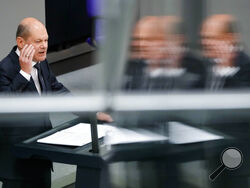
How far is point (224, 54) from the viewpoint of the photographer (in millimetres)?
824

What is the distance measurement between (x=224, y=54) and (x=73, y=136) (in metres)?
1.10

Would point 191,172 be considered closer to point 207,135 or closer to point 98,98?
point 207,135

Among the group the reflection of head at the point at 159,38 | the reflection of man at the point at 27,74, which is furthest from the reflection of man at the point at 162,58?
the reflection of man at the point at 27,74

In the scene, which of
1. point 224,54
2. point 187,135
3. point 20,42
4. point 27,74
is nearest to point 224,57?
point 224,54

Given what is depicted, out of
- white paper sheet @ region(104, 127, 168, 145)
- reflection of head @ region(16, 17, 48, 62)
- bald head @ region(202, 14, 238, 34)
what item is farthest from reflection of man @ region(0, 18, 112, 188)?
bald head @ region(202, 14, 238, 34)

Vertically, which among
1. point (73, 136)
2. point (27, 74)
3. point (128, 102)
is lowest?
point (73, 136)

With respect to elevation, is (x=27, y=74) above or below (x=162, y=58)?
below

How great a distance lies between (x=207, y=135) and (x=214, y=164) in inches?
1.7

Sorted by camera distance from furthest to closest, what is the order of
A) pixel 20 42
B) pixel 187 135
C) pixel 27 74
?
1. pixel 20 42
2. pixel 27 74
3. pixel 187 135

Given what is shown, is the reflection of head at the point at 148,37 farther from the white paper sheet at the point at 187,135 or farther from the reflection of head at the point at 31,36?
the reflection of head at the point at 31,36

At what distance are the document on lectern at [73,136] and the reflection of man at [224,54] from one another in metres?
0.97

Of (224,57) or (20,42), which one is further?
(20,42)

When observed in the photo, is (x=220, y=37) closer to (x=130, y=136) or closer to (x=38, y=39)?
(x=130, y=136)

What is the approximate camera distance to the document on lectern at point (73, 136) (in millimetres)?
1814
